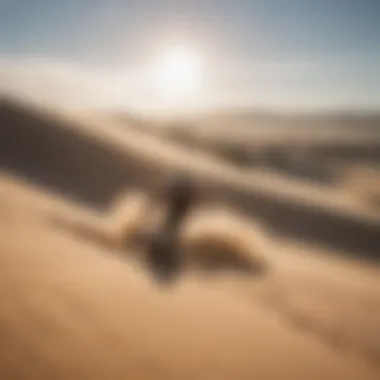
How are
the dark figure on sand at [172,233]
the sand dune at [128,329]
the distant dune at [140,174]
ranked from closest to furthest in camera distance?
the sand dune at [128,329] < the dark figure on sand at [172,233] < the distant dune at [140,174]

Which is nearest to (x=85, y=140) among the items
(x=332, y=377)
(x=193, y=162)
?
(x=193, y=162)

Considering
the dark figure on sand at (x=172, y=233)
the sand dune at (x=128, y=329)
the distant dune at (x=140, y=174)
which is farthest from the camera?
the distant dune at (x=140, y=174)

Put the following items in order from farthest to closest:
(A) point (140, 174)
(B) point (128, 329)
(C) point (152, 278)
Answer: (A) point (140, 174), (C) point (152, 278), (B) point (128, 329)

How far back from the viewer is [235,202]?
113 inches

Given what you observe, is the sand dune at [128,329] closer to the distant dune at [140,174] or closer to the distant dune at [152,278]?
the distant dune at [152,278]

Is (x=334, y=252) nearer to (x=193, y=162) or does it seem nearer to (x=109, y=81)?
(x=193, y=162)

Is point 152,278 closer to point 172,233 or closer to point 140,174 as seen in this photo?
point 172,233

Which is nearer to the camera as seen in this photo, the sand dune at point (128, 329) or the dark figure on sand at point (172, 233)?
the sand dune at point (128, 329)

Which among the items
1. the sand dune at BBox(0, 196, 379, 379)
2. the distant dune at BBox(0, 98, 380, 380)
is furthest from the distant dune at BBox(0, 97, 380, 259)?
the sand dune at BBox(0, 196, 379, 379)

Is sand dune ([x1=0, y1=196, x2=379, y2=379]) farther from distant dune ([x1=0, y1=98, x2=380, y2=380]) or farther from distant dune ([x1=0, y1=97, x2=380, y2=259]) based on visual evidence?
distant dune ([x1=0, y1=97, x2=380, y2=259])

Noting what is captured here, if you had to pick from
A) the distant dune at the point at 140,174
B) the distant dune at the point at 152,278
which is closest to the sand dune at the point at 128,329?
the distant dune at the point at 152,278

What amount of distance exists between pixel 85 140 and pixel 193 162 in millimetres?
579

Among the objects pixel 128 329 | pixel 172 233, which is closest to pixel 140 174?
pixel 172 233

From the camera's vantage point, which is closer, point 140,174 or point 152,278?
point 152,278
